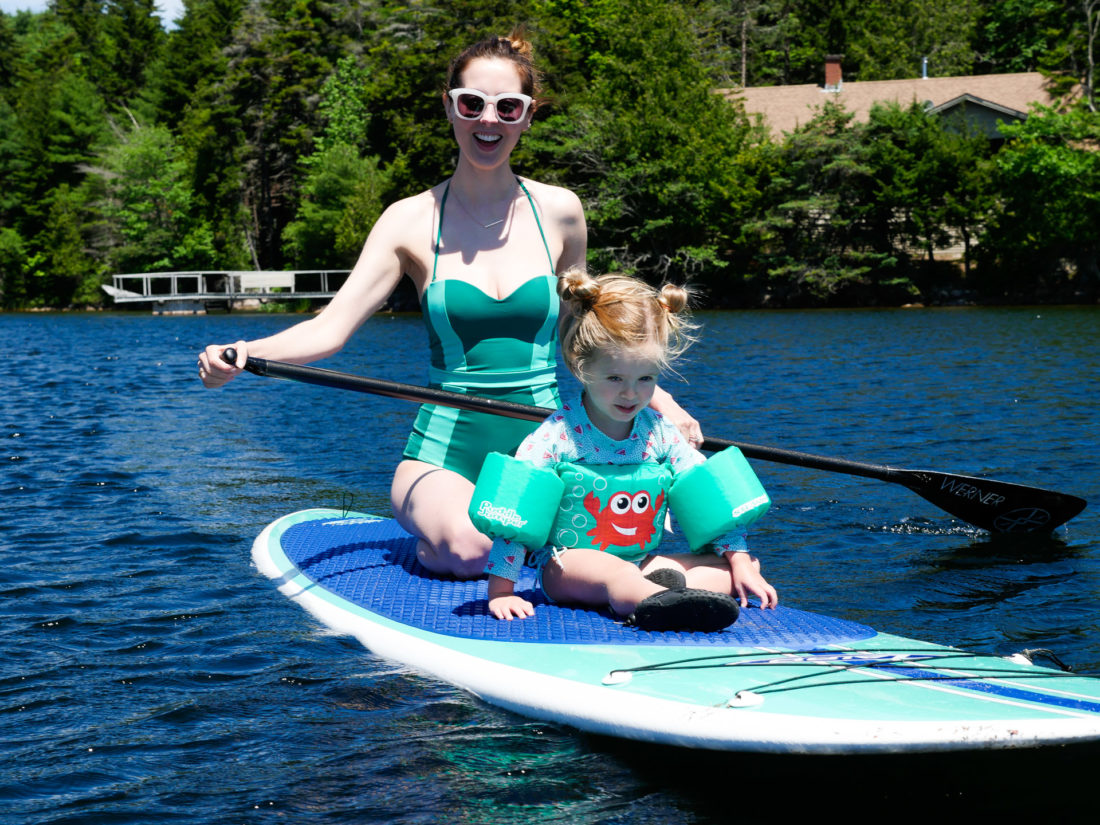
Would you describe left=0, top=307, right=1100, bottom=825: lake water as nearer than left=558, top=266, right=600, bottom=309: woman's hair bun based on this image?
Yes

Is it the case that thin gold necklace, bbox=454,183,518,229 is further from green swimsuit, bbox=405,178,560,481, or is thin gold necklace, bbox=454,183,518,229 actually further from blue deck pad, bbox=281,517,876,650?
blue deck pad, bbox=281,517,876,650

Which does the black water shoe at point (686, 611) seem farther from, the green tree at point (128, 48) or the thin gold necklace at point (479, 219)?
the green tree at point (128, 48)

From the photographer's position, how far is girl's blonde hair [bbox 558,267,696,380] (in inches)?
139

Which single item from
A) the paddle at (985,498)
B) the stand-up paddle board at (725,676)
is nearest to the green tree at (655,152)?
the paddle at (985,498)

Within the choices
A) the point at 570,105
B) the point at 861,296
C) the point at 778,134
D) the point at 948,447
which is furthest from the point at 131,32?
the point at 948,447

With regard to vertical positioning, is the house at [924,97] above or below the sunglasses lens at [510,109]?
above

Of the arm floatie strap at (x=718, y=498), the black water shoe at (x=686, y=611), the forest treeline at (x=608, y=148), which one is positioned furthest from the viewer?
the forest treeline at (x=608, y=148)

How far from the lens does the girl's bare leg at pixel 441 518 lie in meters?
4.29

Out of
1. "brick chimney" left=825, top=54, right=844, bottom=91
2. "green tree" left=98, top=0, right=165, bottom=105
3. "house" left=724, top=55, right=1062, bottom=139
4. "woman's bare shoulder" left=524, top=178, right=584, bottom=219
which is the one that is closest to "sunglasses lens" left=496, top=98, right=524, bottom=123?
"woman's bare shoulder" left=524, top=178, right=584, bottom=219

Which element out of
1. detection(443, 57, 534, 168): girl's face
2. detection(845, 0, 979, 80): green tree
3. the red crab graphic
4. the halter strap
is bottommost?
the red crab graphic

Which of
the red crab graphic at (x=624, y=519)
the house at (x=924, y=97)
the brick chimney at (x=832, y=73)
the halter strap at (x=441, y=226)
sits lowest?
the red crab graphic at (x=624, y=519)

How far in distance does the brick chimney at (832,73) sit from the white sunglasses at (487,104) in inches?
A: 1636

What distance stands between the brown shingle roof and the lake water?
29599mm

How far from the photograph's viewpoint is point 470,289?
4.35 metres
